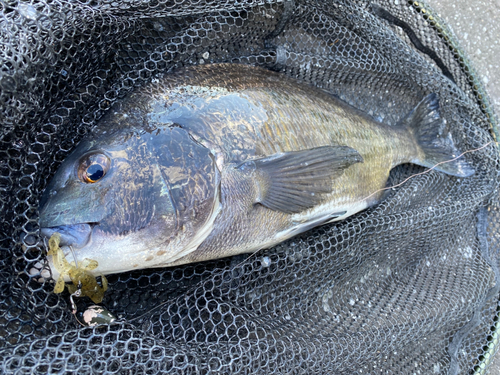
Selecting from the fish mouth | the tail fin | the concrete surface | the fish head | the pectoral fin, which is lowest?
the fish mouth

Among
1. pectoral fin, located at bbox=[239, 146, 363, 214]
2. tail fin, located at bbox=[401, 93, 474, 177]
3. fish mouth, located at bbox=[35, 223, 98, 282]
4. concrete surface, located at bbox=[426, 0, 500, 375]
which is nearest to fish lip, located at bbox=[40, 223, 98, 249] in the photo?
fish mouth, located at bbox=[35, 223, 98, 282]

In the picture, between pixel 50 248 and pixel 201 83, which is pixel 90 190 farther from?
pixel 201 83

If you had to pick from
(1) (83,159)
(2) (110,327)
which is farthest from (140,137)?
(2) (110,327)

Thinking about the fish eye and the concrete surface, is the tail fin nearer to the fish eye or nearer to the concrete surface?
the concrete surface

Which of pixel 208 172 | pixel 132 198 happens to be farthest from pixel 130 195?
pixel 208 172

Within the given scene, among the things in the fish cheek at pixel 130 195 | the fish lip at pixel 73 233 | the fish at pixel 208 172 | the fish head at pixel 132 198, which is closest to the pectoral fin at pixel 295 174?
the fish at pixel 208 172
